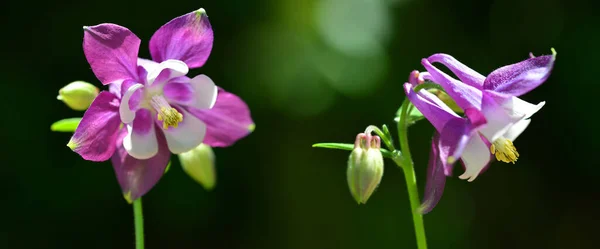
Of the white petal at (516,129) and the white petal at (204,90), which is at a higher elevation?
the white petal at (516,129)

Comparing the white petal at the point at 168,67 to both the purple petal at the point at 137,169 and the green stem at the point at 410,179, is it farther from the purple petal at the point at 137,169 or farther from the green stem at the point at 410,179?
the green stem at the point at 410,179

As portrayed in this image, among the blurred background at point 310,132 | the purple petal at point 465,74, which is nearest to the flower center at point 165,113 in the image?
the purple petal at point 465,74

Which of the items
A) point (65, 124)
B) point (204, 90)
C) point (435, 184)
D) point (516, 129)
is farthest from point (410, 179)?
point (65, 124)

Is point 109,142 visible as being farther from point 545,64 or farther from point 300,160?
point 300,160

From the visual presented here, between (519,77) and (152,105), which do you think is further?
(152,105)

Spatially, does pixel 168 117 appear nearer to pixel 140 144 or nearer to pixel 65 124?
pixel 140 144

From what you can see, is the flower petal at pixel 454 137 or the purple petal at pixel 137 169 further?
the purple petal at pixel 137 169

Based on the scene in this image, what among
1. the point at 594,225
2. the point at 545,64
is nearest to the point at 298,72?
the point at 594,225
